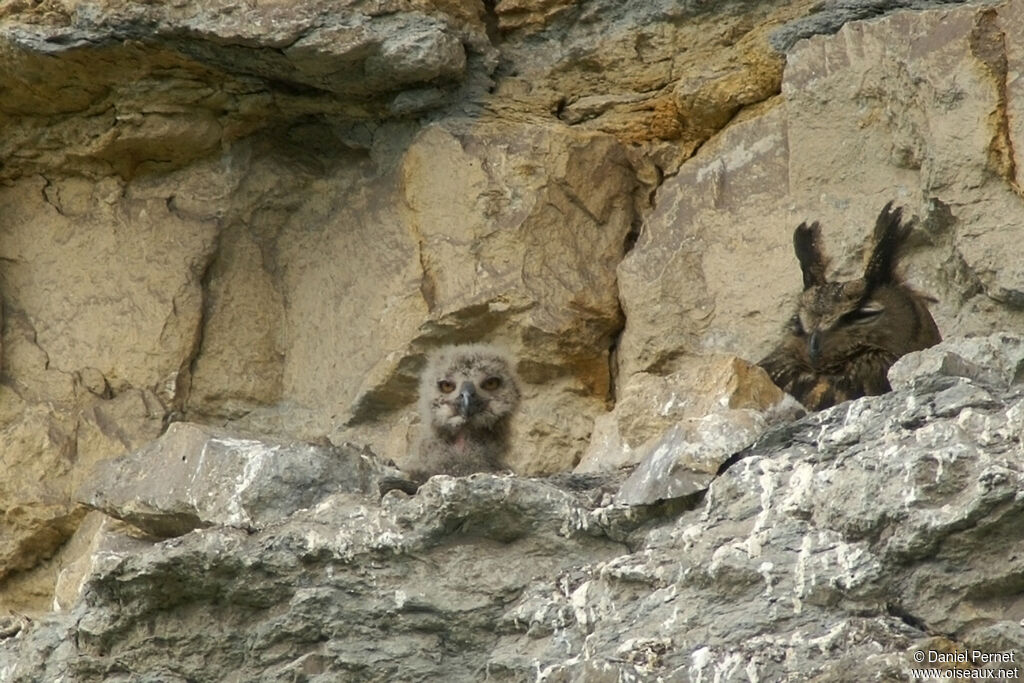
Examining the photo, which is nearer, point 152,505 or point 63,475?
point 152,505

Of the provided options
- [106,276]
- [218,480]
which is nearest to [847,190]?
[218,480]

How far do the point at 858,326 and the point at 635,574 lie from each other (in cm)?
227

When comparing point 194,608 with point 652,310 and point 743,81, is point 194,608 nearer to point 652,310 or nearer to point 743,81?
point 652,310

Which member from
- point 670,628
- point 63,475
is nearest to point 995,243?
point 670,628

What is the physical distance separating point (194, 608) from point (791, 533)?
2083mm

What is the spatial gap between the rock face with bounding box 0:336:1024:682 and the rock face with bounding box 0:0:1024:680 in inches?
35.0

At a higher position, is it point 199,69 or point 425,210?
point 199,69

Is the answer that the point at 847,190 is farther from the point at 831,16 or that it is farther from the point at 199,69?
the point at 199,69

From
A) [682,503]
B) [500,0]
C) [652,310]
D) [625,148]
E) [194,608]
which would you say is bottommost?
[194,608]

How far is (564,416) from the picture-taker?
8297 mm

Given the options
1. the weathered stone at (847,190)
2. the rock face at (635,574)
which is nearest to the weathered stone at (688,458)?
the rock face at (635,574)

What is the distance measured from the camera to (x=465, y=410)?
796cm

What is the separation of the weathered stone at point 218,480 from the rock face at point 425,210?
0.09 feet

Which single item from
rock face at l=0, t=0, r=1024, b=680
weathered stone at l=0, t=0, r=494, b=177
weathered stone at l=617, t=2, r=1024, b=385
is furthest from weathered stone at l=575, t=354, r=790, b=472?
weathered stone at l=0, t=0, r=494, b=177
